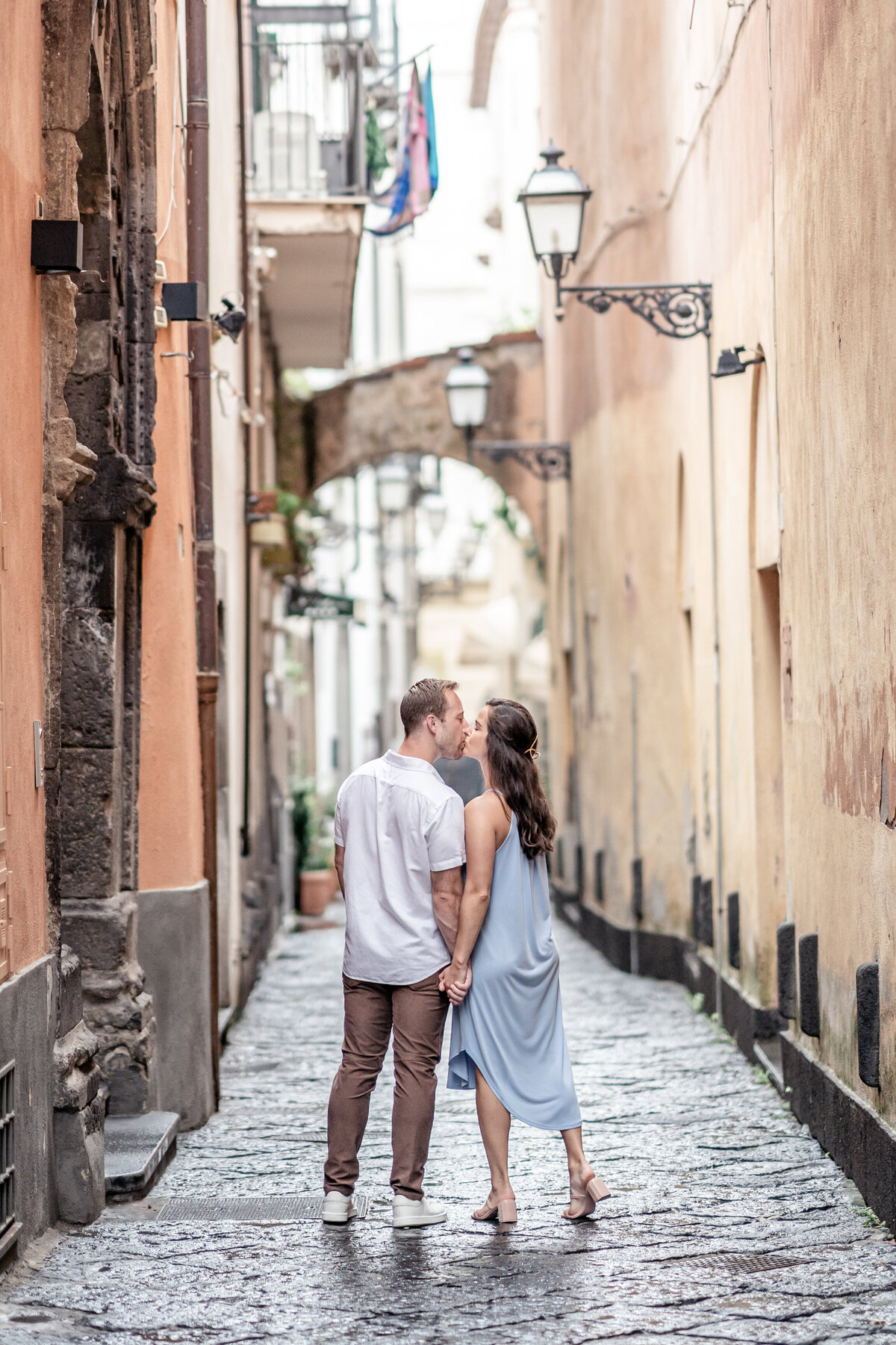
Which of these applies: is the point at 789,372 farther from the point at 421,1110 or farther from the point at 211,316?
the point at 421,1110

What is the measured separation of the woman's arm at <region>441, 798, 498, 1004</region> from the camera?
5.82 metres

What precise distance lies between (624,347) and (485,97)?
1815 centimetres

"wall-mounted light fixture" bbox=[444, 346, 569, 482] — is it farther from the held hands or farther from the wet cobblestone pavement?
the held hands

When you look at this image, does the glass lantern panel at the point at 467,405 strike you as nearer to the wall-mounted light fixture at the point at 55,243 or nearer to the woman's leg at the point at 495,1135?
the wall-mounted light fixture at the point at 55,243

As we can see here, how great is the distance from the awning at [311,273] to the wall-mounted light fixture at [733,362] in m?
5.62

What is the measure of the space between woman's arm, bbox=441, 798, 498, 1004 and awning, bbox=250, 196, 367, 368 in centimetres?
911

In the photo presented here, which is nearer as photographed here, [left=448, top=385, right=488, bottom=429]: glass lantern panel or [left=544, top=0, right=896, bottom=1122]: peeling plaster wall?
[left=544, top=0, right=896, bottom=1122]: peeling plaster wall

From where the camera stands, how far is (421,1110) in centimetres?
580

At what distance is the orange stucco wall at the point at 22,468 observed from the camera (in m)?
5.18

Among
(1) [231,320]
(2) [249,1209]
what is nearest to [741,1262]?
(2) [249,1209]

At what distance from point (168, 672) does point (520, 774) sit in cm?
231

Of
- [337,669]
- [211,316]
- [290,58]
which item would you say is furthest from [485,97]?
[211,316]

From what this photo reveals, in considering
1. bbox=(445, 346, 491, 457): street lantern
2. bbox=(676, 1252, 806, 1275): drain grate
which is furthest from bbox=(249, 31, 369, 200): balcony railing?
bbox=(676, 1252, 806, 1275): drain grate

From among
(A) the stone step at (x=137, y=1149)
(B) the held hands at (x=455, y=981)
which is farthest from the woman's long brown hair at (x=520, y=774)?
(A) the stone step at (x=137, y=1149)
